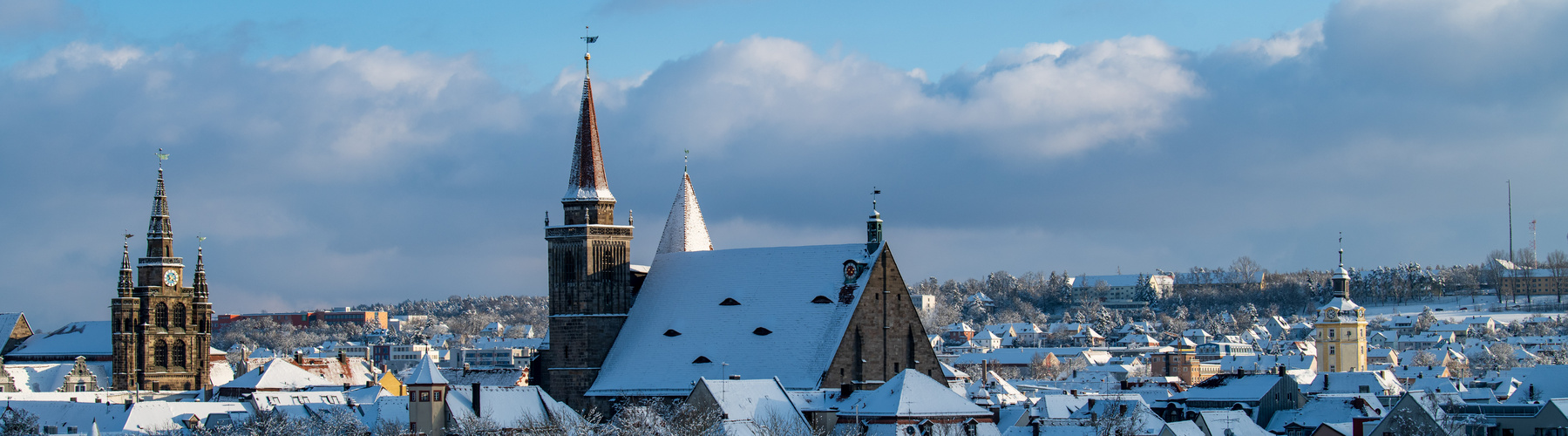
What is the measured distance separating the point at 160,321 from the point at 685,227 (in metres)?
57.6

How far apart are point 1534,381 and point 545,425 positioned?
44.7 m

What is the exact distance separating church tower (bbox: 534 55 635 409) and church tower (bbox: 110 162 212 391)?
54202mm

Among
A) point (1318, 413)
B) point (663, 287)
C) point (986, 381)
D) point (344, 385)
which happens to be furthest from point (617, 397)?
point (986, 381)

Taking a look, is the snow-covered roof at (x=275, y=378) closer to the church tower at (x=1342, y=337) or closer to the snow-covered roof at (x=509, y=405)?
the snow-covered roof at (x=509, y=405)

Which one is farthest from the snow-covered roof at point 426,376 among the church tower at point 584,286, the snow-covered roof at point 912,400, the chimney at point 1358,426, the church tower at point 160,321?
the church tower at point 160,321

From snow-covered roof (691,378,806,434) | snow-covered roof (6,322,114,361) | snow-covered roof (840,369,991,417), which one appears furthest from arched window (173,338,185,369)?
snow-covered roof (840,369,991,417)

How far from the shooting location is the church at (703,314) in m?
74.9

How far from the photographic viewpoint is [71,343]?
148 m

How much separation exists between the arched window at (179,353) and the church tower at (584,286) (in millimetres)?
56371

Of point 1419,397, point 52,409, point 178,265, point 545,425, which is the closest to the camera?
point 545,425

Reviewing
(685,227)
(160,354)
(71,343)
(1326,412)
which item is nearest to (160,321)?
(160,354)

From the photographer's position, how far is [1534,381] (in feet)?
276

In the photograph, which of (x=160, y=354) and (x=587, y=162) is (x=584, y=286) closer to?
(x=587, y=162)

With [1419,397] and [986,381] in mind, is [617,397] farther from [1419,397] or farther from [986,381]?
[986,381]
